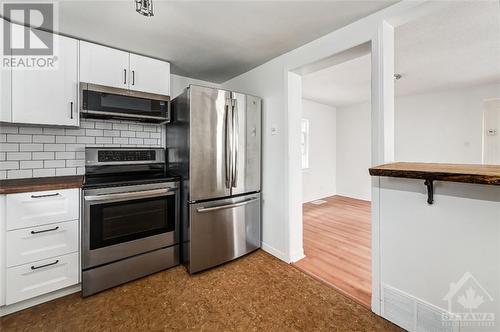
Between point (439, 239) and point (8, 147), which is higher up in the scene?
point (8, 147)

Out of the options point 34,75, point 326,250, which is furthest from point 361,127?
point 34,75

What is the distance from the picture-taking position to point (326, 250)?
2738 millimetres

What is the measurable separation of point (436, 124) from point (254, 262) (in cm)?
475

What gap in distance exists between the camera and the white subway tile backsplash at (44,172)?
214 centimetres

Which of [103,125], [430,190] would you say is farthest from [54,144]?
[430,190]

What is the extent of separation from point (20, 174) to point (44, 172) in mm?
169

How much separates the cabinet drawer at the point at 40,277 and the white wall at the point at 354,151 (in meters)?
5.65

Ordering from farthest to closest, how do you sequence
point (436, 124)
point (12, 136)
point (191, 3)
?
point (436, 124), point (12, 136), point (191, 3)

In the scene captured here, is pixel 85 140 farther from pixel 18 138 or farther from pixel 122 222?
pixel 122 222

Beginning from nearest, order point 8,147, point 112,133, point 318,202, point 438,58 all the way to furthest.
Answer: point 8,147 < point 112,133 < point 438,58 < point 318,202

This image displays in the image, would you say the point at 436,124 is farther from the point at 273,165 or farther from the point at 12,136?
the point at 12,136

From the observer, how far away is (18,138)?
6.74 ft

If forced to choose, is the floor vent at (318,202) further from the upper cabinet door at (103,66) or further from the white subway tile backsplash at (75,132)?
the white subway tile backsplash at (75,132)

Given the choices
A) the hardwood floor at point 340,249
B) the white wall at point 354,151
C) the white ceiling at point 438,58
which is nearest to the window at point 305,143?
the white ceiling at point 438,58
